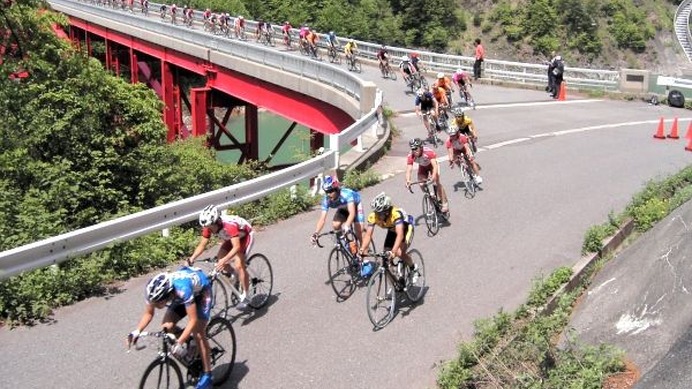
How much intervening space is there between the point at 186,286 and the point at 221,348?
1.11 m

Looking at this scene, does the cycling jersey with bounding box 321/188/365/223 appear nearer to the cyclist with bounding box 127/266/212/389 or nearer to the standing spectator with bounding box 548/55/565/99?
the cyclist with bounding box 127/266/212/389

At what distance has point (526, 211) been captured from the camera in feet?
45.8

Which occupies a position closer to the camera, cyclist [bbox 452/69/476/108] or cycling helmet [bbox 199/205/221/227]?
cycling helmet [bbox 199/205/221/227]

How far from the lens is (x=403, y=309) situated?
9406mm

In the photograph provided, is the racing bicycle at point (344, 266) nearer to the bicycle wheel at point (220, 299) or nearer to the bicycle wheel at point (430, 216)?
the bicycle wheel at point (220, 299)

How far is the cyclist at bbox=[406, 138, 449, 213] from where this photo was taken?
12.0 meters

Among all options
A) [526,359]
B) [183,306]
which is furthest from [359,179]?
[183,306]

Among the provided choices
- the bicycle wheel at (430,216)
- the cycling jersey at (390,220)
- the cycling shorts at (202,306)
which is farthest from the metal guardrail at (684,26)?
the cycling shorts at (202,306)

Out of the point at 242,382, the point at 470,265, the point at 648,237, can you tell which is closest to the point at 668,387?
the point at 242,382

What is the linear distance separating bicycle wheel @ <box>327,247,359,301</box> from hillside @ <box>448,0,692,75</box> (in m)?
69.3

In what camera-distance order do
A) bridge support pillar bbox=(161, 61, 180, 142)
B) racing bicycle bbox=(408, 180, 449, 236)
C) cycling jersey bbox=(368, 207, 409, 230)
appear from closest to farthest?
cycling jersey bbox=(368, 207, 409, 230) → racing bicycle bbox=(408, 180, 449, 236) → bridge support pillar bbox=(161, 61, 180, 142)

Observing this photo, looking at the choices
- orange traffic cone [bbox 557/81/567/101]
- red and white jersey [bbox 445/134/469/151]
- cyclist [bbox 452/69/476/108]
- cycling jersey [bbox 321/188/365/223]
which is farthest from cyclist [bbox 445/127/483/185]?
orange traffic cone [bbox 557/81/567/101]

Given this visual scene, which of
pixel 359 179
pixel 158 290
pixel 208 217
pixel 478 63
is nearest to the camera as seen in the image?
pixel 158 290

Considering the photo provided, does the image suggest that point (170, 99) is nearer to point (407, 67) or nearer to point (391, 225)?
point (407, 67)
